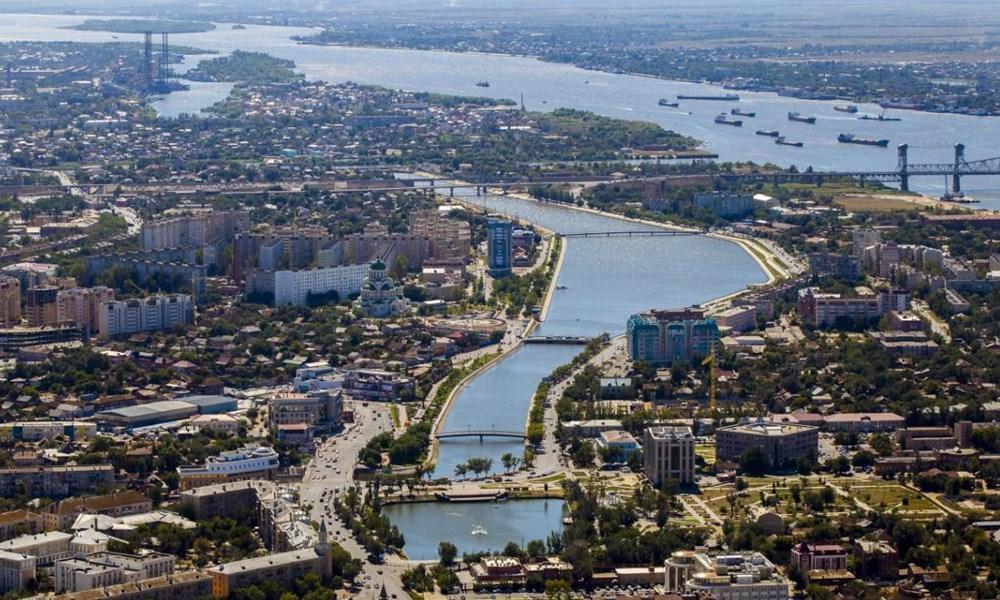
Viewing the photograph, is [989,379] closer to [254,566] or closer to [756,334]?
[756,334]

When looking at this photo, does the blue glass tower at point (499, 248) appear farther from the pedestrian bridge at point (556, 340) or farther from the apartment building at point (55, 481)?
the apartment building at point (55, 481)

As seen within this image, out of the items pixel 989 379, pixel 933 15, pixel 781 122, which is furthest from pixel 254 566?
pixel 933 15

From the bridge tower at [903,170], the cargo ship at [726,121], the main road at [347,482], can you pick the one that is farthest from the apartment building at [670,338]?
the cargo ship at [726,121]

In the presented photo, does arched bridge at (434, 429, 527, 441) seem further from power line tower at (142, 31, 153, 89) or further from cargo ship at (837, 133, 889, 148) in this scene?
power line tower at (142, 31, 153, 89)

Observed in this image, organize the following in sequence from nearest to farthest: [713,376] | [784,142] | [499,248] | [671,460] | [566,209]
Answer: [671,460] → [713,376] → [499,248] → [566,209] → [784,142]

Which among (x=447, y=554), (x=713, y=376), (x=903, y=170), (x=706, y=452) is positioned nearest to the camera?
(x=447, y=554)

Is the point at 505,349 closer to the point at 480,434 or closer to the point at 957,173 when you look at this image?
the point at 480,434

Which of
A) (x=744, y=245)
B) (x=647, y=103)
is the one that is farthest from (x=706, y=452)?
(x=647, y=103)
